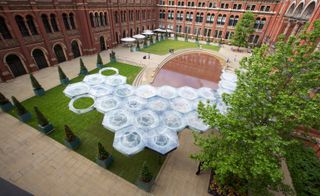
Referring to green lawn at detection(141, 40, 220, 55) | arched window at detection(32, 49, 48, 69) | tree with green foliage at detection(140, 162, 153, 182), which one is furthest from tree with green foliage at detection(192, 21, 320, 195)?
green lawn at detection(141, 40, 220, 55)

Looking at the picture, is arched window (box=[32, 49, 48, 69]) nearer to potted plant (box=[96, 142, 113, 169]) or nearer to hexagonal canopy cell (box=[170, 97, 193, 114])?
potted plant (box=[96, 142, 113, 169])

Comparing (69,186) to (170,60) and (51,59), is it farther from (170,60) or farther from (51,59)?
(170,60)

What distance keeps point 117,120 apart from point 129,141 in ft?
7.44

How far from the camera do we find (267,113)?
7.75m

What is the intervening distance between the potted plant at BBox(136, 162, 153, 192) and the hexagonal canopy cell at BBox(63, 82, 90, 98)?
32.8ft

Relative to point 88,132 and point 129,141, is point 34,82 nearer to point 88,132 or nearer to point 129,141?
point 88,132

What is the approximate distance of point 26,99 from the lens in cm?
1838

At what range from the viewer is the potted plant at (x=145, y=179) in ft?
31.8

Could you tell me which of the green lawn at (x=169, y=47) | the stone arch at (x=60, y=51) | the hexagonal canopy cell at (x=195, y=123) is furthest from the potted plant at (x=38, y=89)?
the green lawn at (x=169, y=47)

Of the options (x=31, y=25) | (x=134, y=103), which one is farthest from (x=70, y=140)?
(x=31, y=25)

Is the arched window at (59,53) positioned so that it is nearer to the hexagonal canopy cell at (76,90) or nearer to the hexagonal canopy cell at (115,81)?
the hexagonal canopy cell at (76,90)

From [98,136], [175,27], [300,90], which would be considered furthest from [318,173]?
[175,27]

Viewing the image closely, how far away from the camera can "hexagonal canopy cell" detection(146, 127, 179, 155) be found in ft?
34.6

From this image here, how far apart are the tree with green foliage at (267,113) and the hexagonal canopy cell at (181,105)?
16.1ft
